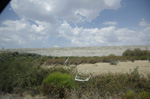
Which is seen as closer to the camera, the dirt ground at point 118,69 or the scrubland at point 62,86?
the scrubland at point 62,86

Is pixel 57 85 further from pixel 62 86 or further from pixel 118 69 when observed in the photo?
pixel 118 69

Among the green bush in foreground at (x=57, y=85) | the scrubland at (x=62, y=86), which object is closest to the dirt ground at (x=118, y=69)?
the scrubland at (x=62, y=86)

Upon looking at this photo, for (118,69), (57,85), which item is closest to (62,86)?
(57,85)

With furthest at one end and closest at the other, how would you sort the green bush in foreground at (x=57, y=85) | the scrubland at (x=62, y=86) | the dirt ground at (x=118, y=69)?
the dirt ground at (x=118, y=69)
the green bush in foreground at (x=57, y=85)
the scrubland at (x=62, y=86)

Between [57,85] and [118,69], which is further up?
[57,85]

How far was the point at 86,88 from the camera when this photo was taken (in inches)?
278

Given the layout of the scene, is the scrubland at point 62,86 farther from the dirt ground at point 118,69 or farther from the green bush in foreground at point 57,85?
the dirt ground at point 118,69

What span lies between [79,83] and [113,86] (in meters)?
1.89

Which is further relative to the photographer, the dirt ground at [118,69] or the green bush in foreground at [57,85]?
the dirt ground at [118,69]

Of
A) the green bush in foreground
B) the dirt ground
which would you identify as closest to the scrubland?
the green bush in foreground

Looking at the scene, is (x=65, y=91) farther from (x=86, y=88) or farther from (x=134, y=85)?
(x=134, y=85)

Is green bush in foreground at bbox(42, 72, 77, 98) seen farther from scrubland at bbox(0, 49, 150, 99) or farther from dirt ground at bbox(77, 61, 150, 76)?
dirt ground at bbox(77, 61, 150, 76)

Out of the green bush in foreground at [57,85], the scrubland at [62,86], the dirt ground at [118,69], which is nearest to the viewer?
the scrubland at [62,86]

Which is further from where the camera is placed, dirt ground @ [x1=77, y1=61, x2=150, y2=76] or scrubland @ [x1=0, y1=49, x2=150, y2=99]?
dirt ground @ [x1=77, y1=61, x2=150, y2=76]
